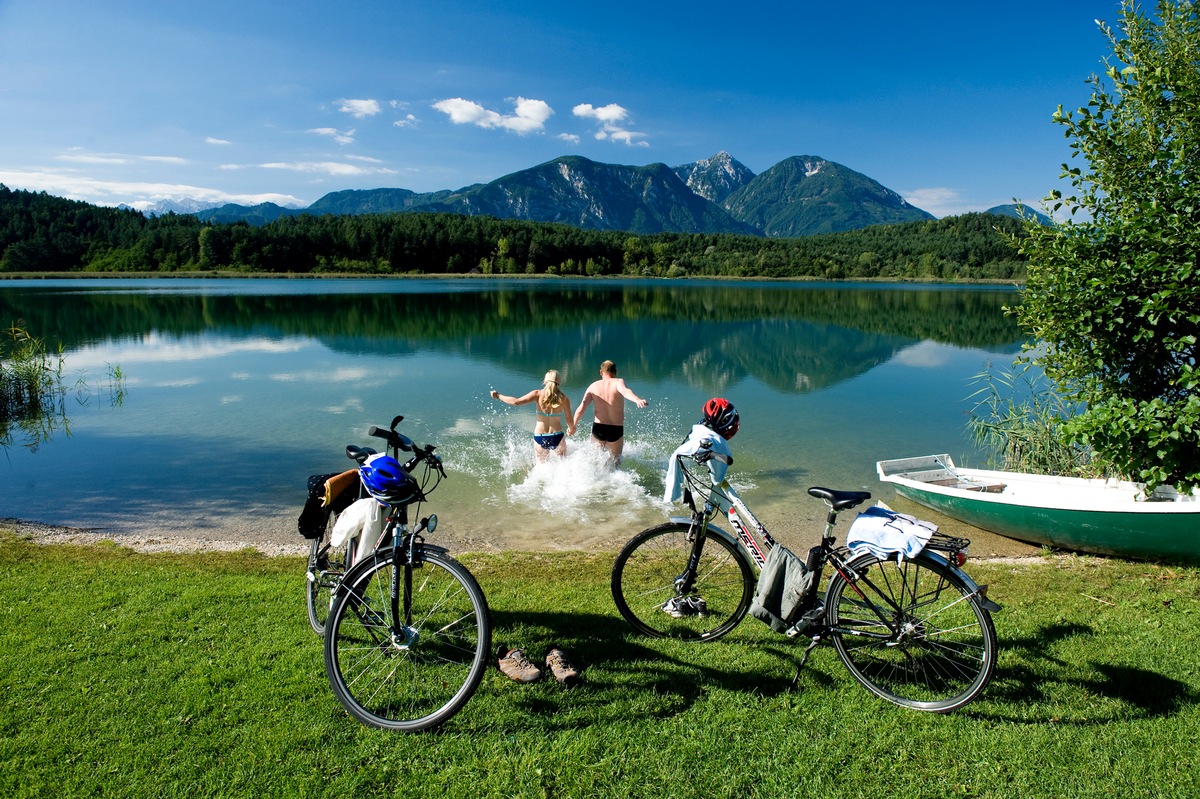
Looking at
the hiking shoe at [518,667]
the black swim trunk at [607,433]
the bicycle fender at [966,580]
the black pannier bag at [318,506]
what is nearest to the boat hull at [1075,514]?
the black swim trunk at [607,433]

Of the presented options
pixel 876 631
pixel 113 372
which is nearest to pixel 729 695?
pixel 876 631

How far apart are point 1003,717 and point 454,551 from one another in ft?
21.2

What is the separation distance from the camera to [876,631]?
14.4 ft

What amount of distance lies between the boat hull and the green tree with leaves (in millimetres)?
1497

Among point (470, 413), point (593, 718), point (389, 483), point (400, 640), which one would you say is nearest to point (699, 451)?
point (593, 718)

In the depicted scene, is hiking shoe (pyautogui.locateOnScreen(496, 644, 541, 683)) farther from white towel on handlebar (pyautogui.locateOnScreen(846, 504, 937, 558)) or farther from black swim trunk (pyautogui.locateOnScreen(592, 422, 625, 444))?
black swim trunk (pyautogui.locateOnScreen(592, 422, 625, 444))

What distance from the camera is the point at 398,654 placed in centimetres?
443

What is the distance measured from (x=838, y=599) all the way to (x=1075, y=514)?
5545 millimetres

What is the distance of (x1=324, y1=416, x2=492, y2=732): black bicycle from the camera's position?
151 inches

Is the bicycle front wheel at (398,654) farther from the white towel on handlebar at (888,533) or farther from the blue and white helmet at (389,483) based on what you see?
the white towel on handlebar at (888,533)

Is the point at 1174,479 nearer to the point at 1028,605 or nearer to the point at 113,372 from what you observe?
the point at 1028,605

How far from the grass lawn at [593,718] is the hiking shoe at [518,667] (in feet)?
0.21

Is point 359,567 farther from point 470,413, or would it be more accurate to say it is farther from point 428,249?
point 428,249

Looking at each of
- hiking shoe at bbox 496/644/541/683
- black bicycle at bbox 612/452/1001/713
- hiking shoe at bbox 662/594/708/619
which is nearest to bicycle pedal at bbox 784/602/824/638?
black bicycle at bbox 612/452/1001/713
